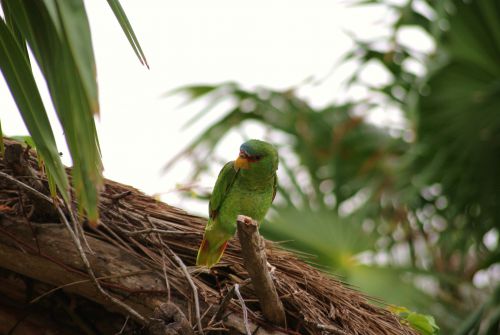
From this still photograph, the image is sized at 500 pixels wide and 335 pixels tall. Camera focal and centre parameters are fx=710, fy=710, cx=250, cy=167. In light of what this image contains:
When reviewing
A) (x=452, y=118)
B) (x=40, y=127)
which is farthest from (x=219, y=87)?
(x=40, y=127)

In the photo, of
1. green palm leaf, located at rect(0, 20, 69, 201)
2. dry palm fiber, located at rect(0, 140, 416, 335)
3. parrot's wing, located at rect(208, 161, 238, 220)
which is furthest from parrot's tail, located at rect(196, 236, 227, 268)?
green palm leaf, located at rect(0, 20, 69, 201)

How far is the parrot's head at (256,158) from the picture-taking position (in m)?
2.77

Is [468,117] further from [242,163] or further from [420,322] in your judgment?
[242,163]

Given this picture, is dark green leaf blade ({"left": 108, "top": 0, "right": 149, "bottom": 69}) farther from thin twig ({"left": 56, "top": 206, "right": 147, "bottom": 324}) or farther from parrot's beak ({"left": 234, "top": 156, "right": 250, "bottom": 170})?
parrot's beak ({"left": 234, "top": 156, "right": 250, "bottom": 170})

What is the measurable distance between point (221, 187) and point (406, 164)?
117 inches

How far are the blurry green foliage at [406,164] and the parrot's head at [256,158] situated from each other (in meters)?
2.28

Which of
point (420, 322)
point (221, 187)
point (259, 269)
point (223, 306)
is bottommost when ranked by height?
point (420, 322)

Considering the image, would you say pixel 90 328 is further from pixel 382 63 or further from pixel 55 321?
pixel 382 63

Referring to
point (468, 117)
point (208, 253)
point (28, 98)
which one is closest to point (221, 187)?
point (208, 253)

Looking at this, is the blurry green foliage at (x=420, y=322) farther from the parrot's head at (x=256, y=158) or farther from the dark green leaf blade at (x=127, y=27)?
the dark green leaf blade at (x=127, y=27)

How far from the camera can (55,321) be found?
8.70 ft

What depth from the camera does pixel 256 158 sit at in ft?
9.14

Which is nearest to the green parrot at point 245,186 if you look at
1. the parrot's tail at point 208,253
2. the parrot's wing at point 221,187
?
the parrot's wing at point 221,187

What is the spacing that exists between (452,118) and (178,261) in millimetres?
3467
